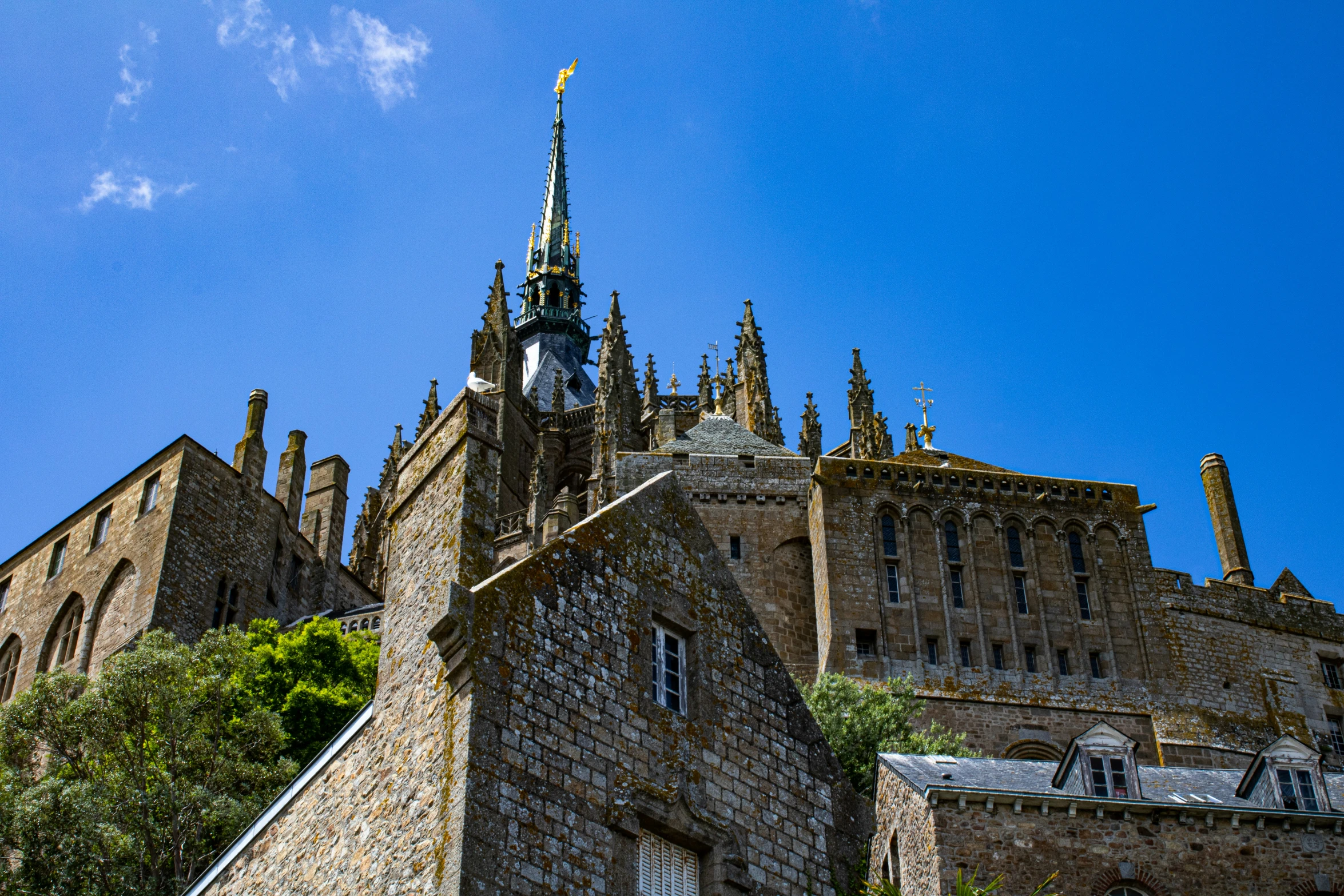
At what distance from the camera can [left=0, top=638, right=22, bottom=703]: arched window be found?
38.3m

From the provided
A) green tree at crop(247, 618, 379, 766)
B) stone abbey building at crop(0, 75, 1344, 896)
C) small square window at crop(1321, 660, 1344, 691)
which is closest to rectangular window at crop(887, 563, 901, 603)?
stone abbey building at crop(0, 75, 1344, 896)

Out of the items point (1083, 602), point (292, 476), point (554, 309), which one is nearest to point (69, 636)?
point (292, 476)

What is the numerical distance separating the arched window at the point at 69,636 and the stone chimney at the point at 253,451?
18.4 feet

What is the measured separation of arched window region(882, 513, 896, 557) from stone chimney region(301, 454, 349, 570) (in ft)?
61.3

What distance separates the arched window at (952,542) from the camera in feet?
112

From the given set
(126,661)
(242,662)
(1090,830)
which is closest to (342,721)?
(242,662)

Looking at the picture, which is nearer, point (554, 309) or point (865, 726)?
point (865, 726)

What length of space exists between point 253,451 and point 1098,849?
32.4 metres

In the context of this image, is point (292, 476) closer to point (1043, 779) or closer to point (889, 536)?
point (889, 536)

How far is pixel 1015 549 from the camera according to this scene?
34.7 m

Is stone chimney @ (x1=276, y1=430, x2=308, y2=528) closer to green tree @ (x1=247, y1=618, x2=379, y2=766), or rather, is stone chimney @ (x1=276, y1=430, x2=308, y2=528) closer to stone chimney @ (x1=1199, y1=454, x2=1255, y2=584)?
green tree @ (x1=247, y1=618, x2=379, y2=766)

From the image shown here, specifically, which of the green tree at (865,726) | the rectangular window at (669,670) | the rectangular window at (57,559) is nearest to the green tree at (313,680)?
the green tree at (865,726)

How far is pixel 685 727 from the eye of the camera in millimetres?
11758

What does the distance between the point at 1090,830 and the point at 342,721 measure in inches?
630
